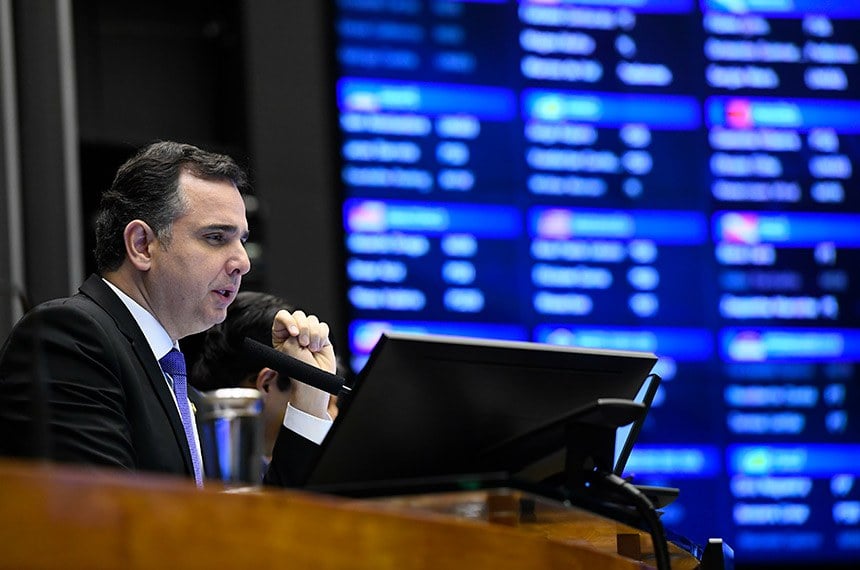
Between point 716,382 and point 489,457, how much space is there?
2.89m

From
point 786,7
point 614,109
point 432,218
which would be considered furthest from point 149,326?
point 786,7

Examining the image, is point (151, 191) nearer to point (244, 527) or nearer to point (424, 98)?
point (244, 527)

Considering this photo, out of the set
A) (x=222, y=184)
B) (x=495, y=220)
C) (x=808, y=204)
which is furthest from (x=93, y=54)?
(x=808, y=204)

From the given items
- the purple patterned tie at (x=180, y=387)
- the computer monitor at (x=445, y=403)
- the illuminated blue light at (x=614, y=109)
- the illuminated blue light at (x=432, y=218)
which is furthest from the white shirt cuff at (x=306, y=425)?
the illuminated blue light at (x=614, y=109)

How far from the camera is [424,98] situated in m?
4.68

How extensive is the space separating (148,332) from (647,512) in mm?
1112

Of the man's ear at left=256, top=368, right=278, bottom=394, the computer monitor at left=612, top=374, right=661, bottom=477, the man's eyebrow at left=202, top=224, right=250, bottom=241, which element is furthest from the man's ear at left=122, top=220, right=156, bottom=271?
the computer monitor at left=612, top=374, right=661, bottom=477

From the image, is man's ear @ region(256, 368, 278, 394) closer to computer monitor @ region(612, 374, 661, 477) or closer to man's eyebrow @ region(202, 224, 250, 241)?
man's eyebrow @ region(202, 224, 250, 241)

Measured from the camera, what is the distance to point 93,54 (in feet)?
15.8

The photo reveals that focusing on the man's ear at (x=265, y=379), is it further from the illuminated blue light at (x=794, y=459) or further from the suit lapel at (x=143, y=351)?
the illuminated blue light at (x=794, y=459)

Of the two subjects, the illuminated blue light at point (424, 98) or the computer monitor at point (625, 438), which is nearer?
the computer monitor at point (625, 438)

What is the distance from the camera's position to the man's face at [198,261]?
8.48 ft

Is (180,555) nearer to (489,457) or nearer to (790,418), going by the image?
(489,457)

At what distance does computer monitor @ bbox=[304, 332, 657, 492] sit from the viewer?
1850mm
